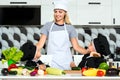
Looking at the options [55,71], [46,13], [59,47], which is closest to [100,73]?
[55,71]

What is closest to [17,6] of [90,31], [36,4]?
[36,4]

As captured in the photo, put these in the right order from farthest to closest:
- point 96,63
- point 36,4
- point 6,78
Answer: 1. point 36,4
2. point 96,63
3. point 6,78

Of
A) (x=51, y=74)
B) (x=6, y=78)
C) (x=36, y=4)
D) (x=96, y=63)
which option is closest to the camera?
(x=6, y=78)

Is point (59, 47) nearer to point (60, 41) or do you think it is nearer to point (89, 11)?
point (60, 41)

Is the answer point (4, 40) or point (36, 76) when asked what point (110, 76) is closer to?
point (36, 76)

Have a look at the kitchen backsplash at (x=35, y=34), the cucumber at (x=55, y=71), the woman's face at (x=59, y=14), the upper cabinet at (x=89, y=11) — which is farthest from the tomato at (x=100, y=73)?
the kitchen backsplash at (x=35, y=34)

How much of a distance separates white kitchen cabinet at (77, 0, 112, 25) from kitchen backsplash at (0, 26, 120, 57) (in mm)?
199

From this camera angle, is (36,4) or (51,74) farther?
(36,4)

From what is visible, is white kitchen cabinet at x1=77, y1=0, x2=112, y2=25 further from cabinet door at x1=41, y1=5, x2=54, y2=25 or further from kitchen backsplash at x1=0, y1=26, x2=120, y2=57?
cabinet door at x1=41, y1=5, x2=54, y2=25

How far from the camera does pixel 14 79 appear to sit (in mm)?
1744

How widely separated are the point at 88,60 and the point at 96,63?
53mm

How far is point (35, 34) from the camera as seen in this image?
4836 millimetres

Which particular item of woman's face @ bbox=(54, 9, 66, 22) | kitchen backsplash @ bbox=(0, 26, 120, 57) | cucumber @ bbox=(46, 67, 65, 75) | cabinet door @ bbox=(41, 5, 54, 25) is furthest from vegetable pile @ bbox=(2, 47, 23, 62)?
kitchen backsplash @ bbox=(0, 26, 120, 57)

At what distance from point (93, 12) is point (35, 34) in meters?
0.83
